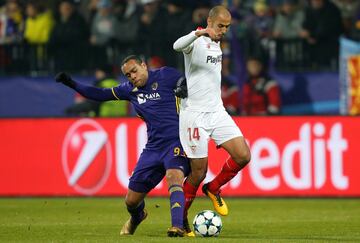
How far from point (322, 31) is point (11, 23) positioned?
666 centimetres

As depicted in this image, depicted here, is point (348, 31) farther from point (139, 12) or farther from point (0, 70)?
point (0, 70)

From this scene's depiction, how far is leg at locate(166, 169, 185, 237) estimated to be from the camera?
1140 centimetres

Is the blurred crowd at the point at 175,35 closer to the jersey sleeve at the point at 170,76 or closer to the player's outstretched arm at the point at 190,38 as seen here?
the jersey sleeve at the point at 170,76

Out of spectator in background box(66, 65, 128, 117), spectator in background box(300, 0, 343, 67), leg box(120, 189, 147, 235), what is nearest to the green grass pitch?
leg box(120, 189, 147, 235)

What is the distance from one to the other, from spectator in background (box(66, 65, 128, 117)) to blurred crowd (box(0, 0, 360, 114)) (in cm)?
41

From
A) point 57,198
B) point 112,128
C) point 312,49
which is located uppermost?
point 312,49

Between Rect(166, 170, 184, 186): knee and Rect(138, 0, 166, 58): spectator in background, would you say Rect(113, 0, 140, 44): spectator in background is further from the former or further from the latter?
Rect(166, 170, 184, 186): knee

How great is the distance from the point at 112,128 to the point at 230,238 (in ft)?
25.7

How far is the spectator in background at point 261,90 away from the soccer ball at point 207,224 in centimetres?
830

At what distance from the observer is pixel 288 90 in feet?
66.8

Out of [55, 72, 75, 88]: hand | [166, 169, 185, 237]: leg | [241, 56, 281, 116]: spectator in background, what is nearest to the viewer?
[166, 169, 185, 237]: leg

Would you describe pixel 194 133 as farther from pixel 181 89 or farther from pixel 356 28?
pixel 356 28

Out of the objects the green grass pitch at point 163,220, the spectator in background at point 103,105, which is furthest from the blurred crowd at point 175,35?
the green grass pitch at point 163,220

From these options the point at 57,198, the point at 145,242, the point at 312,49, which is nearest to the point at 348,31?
the point at 312,49
